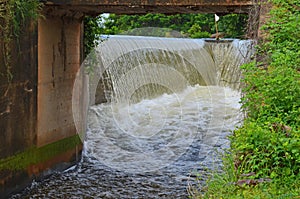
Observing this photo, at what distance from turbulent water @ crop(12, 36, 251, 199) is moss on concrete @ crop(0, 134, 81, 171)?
0.43 meters

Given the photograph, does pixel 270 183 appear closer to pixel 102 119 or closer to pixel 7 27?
pixel 7 27

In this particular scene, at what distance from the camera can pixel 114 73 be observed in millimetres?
14117

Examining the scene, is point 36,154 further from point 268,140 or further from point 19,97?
point 268,140

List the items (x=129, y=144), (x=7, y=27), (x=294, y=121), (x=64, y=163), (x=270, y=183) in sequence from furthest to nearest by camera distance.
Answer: (x=129, y=144) → (x=64, y=163) → (x=7, y=27) → (x=294, y=121) → (x=270, y=183)

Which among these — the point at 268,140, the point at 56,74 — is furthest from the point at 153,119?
the point at 268,140

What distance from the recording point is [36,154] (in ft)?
29.4

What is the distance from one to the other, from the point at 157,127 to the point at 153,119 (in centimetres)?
60

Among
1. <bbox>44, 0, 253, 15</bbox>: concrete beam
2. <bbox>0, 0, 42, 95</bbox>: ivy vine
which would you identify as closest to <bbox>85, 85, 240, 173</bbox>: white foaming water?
<bbox>44, 0, 253, 15</bbox>: concrete beam

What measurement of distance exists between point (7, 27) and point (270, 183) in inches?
194

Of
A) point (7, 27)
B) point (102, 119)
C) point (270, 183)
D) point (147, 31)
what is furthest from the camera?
point (147, 31)

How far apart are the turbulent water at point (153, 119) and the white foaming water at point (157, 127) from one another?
2 centimetres

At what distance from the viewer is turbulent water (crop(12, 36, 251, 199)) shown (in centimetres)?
906

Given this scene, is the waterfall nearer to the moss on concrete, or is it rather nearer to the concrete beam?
the concrete beam

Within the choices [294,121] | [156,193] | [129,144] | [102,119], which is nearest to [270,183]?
[294,121]
